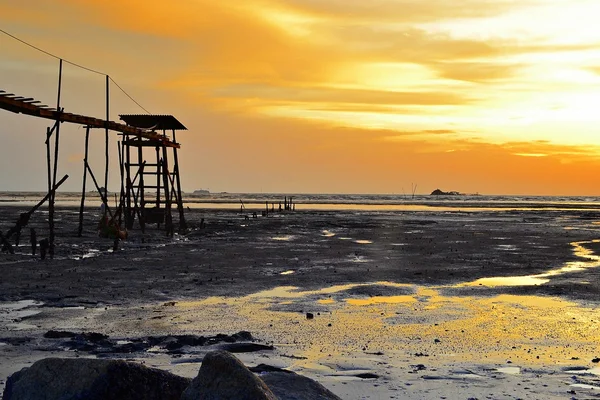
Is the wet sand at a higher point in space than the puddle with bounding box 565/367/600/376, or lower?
lower

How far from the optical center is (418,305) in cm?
1496

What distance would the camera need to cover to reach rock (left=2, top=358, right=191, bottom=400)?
6.18 meters

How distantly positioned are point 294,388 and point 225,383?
1043mm

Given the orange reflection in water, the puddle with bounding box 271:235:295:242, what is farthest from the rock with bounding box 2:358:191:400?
the puddle with bounding box 271:235:295:242

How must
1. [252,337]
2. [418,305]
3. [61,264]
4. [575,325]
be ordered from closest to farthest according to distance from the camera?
[252,337], [575,325], [418,305], [61,264]

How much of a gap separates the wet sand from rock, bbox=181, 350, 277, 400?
2.61 m

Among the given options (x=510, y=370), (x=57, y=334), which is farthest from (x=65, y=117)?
(x=510, y=370)

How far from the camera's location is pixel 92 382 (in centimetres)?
618

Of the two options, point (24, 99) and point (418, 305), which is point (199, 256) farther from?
point (418, 305)

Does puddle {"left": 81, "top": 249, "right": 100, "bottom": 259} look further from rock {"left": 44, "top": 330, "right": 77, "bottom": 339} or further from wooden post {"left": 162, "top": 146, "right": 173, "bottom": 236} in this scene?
rock {"left": 44, "top": 330, "right": 77, "bottom": 339}

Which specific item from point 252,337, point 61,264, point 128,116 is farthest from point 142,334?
point 128,116

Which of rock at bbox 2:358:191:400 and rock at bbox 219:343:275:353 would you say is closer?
rock at bbox 2:358:191:400

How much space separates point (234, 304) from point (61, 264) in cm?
954

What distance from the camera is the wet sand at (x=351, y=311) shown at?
30.3ft
